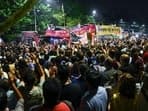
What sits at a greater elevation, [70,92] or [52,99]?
[52,99]

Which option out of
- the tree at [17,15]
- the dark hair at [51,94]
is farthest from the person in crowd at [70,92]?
the tree at [17,15]

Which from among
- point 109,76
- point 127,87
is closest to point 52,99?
point 127,87

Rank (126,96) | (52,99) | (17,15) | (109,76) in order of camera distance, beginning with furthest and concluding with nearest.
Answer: (109,76), (126,96), (52,99), (17,15)

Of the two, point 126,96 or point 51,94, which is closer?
point 51,94

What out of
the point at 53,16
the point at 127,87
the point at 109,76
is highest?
the point at 127,87

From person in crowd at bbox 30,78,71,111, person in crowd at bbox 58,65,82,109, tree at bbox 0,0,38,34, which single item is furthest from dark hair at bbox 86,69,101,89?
tree at bbox 0,0,38,34

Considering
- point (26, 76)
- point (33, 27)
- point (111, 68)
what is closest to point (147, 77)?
point (26, 76)

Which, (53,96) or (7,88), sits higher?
(53,96)

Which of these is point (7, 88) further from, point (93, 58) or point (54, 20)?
point (54, 20)

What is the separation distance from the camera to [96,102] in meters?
5.44

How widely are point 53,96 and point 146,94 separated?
1.84 metres

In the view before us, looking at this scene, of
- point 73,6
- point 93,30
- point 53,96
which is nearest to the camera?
point 53,96

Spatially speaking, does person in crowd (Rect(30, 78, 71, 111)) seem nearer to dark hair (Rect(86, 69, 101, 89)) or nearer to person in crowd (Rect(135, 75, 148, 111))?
dark hair (Rect(86, 69, 101, 89))

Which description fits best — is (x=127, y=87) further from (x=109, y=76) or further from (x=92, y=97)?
(x=109, y=76)
